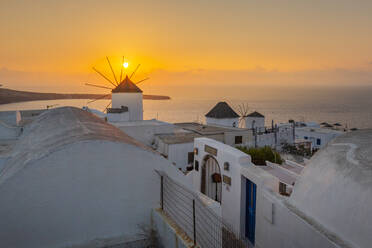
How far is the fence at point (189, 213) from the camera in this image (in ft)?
14.4

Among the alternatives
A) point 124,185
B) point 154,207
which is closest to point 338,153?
point 154,207

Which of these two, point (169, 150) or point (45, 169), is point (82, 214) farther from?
point (169, 150)

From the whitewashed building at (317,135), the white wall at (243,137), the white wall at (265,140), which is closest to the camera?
the white wall at (243,137)

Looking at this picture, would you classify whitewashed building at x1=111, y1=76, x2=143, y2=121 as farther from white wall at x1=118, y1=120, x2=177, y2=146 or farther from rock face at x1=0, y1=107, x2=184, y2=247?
rock face at x1=0, y1=107, x2=184, y2=247

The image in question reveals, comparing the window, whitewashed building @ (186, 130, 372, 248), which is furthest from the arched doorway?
the window

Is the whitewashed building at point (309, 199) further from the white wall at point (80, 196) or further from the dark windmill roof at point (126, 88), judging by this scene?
the dark windmill roof at point (126, 88)

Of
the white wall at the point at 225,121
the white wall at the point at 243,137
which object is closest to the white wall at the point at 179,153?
the white wall at the point at 243,137

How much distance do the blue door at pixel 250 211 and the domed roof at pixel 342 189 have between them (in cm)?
141

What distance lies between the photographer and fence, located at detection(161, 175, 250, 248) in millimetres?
4402

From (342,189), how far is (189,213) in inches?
97.1

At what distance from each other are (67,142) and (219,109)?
27.8 meters

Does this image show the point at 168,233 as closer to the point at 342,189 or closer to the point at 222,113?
the point at 342,189

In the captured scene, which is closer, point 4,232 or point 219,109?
point 4,232

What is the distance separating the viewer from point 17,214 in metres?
3.74
